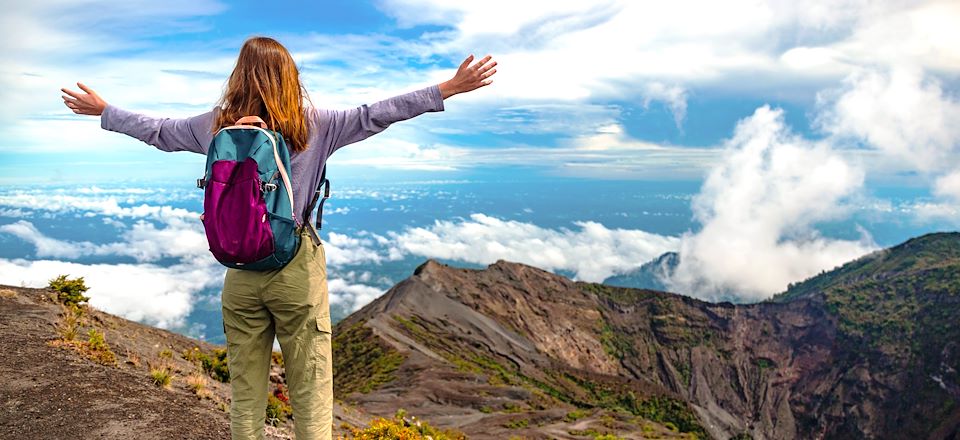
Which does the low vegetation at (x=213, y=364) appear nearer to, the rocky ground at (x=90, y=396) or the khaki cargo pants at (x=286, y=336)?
the rocky ground at (x=90, y=396)

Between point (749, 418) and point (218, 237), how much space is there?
5181 inches

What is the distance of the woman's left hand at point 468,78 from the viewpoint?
481 centimetres

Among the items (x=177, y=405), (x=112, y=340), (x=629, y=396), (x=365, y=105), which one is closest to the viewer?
(x=365, y=105)

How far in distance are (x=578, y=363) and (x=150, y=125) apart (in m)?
Result: 95.8

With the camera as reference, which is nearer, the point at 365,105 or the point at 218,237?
the point at 218,237

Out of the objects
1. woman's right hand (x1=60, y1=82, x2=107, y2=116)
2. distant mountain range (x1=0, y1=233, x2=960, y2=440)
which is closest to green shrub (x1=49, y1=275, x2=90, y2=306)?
distant mountain range (x1=0, y1=233, x2=960, y2=440)

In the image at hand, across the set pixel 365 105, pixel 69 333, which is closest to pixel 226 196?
pixel 365 105

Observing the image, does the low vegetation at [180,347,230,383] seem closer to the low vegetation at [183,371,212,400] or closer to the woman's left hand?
the low vegetation at [183,371,212,400]

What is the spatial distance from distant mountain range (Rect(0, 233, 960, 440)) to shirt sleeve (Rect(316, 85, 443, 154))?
20.2 ft

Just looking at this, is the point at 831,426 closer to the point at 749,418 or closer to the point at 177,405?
the point at 749,418

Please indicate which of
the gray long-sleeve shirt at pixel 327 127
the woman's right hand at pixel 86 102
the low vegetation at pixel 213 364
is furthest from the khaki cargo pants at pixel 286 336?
the low vegetation at pixel 213 364

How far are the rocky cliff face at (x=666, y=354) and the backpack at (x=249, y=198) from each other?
1600 inches

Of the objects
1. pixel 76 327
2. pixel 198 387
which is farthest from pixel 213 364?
pixel 198 387

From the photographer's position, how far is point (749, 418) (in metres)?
117
